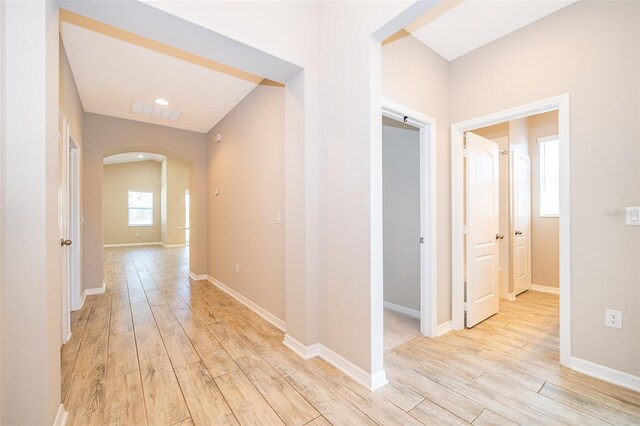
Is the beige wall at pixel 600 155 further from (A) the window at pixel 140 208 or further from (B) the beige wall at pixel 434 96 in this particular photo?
(A) the window at pixel 140 208

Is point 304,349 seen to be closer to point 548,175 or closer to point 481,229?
point 481,229

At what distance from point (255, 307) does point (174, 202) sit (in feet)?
27.5

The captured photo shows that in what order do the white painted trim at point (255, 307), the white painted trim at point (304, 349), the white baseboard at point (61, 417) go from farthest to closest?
the white painted trim at point (255, 307) → the white painted trim at point (304, 349) → the white baseboard at point (61, 417)

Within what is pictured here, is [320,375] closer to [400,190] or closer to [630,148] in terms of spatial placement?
[400,190]

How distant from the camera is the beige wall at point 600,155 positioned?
1.84 metres

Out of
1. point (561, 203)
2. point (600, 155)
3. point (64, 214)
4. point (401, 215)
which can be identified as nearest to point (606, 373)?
point (561, 203)

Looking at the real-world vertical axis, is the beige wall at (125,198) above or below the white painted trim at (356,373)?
above

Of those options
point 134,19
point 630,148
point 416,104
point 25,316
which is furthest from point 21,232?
point 630,148

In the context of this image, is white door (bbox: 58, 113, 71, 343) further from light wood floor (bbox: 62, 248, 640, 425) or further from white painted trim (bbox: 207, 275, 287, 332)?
white painted trim (bbox: 207, 275, 287, 332)

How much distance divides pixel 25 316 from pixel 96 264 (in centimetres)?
354

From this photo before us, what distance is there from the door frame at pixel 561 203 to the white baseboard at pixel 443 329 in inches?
2.0

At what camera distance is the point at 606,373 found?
192 centimetres

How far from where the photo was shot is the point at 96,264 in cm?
409

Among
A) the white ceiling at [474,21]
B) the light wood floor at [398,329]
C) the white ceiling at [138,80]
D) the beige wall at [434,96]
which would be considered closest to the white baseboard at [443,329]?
the beige wall at [434,96]
